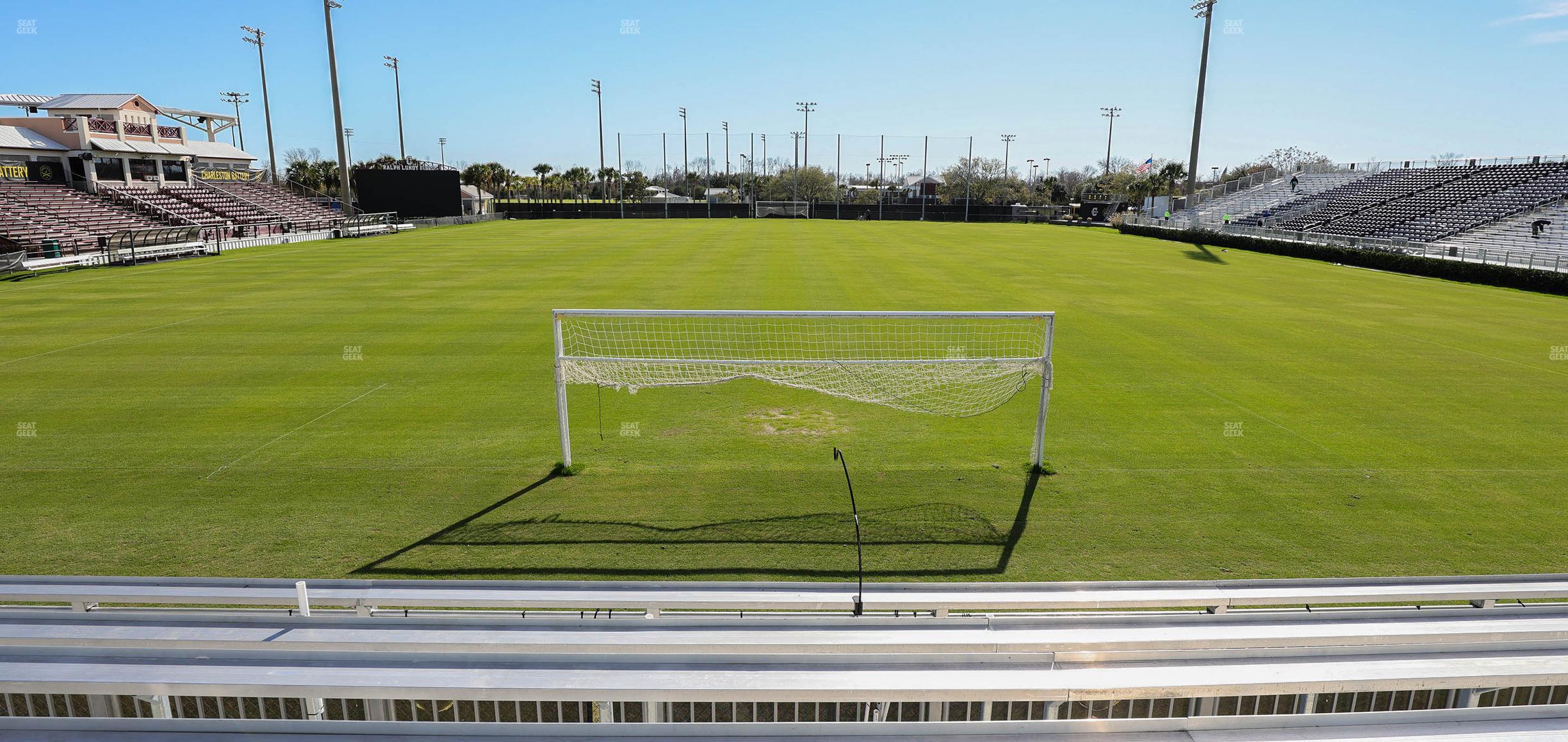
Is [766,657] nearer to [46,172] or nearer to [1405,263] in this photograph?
[1405,263]

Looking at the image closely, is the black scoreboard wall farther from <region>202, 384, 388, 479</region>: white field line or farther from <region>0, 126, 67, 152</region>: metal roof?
<region>202, 384, 388, 479</region>: white field line

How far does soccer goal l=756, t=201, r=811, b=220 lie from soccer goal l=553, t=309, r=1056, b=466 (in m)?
71.7

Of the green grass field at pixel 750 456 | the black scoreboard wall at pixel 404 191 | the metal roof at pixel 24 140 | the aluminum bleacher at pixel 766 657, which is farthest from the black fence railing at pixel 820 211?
the aluminum bleacher at pixel 766 657

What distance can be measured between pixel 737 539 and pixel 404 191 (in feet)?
214

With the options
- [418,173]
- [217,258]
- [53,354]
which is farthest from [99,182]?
[53,354]

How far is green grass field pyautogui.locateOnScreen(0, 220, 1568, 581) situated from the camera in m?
7.16

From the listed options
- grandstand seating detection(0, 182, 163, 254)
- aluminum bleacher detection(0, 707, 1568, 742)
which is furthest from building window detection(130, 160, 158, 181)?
aluminum bleacher detection(0, 707, 1568, 742)

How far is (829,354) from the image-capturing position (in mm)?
15008

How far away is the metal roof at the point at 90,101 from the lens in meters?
44.1

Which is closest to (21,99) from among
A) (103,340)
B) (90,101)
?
(90,101)

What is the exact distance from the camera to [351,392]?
12422 millimetres

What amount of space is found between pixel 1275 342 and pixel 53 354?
23.9m

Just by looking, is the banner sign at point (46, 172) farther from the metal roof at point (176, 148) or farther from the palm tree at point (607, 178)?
the palm tree at point (607, 178)

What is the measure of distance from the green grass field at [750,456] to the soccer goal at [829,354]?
490 mm
